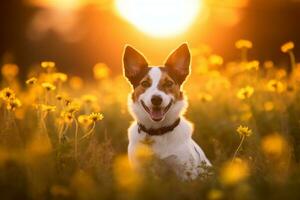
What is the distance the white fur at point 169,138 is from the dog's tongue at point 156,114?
11cm

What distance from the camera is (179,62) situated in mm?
7559

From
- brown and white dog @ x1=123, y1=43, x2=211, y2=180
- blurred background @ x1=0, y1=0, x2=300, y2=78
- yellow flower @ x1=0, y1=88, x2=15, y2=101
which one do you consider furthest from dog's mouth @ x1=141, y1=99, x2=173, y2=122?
blurred background @ x1=0, y1=0, x2=300, y2=78

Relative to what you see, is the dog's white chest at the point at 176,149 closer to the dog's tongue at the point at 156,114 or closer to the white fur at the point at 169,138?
the white fur at the point at 169,138

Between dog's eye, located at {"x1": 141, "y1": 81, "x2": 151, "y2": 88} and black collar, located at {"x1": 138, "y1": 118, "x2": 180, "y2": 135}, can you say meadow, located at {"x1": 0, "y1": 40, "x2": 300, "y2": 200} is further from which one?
dog's eye, located at {"x1": 141, "y1": 81, "x2": 151, "y2": 88}

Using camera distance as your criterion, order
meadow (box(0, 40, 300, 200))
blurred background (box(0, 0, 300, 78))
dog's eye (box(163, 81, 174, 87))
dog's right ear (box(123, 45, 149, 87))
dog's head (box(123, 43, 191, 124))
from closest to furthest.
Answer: meadow (box(0, 40, 300, 200)), dog's head (box(123, 43, 191, 124)), dog's eye (box(163, 81, 174, 87)), dog's right ear (box(123, 45, 149, 87)), blurred background (box(0, 0, 300, 78))

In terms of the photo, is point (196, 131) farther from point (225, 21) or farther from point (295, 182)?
point (225, 21)

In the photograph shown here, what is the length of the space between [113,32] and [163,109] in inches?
513

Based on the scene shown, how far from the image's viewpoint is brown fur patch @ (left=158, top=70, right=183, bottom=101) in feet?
23.5

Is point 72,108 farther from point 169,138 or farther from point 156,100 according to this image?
point 169,138

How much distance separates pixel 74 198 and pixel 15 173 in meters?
0.73

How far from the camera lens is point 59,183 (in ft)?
18.0

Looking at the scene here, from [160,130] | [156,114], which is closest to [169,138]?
[160,130]

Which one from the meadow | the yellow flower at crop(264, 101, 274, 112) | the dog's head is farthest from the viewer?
the yellow flower at crop(264, 101, 274, 112)

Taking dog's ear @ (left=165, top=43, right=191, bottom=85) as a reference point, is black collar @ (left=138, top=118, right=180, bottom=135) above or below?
below
